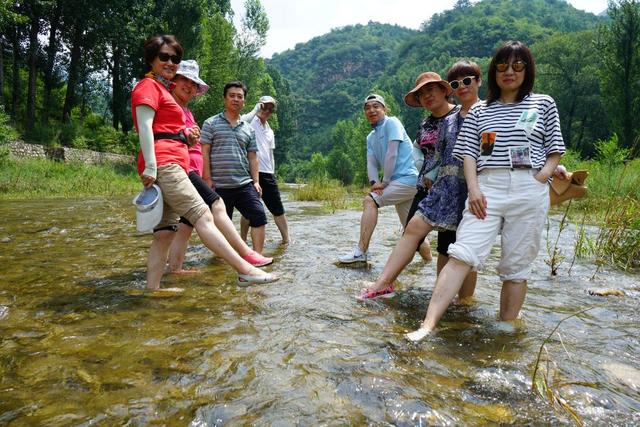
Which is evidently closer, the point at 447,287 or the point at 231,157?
the point at 447,287

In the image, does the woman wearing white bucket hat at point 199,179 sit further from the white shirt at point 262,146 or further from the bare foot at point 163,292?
the white shirt at point 262,146

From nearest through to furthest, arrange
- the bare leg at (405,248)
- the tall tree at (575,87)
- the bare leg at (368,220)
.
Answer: the bare leg at (405,248), the bare leg at (368,220), the tall tree at (575,87)

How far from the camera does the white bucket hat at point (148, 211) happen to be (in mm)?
3145

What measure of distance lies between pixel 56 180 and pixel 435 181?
56.1ft

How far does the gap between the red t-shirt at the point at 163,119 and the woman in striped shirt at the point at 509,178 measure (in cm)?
216

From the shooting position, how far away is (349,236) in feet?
23.0

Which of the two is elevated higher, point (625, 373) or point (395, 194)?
point (395, 194)

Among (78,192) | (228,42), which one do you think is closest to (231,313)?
(78,192)

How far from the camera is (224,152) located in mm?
4703

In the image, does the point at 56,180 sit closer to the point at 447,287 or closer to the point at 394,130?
the point at 394,130

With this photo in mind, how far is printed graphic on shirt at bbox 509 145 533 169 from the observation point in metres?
2.54

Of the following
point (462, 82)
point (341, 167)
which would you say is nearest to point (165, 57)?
point (462, 82)

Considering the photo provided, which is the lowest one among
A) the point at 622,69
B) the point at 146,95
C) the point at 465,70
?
the point at 146,95

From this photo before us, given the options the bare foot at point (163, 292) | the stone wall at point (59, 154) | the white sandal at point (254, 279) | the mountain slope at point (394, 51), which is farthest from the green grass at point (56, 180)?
the mountain slope at point (394, 51)
